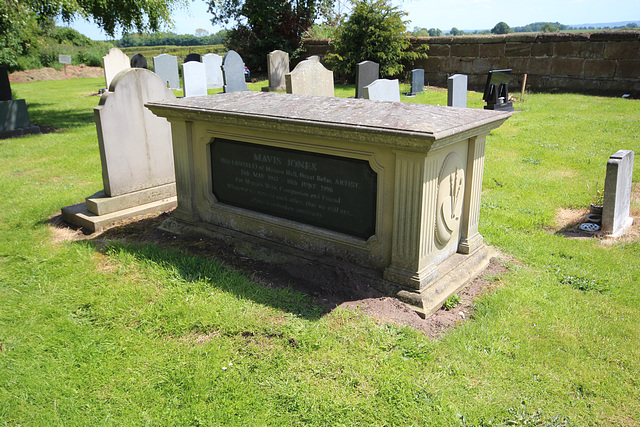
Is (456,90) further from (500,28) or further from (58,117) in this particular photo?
(500,28)

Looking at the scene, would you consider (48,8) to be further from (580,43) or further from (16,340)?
(580,43)

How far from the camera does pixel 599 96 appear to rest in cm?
1490

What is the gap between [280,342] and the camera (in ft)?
11.8

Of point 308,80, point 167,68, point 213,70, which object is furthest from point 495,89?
point 167,68

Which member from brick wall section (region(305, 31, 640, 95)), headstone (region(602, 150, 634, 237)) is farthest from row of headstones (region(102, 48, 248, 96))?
headstone (region(602, 150, 634, 237))

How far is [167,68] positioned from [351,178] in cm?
1557

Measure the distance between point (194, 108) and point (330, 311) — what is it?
2549 mm

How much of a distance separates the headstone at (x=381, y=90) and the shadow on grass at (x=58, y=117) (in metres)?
8.37

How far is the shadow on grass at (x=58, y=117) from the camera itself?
13289 mm

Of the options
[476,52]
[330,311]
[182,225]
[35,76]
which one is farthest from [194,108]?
[35,76]

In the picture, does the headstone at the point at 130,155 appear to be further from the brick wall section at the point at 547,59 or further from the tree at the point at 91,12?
the brick wall section at the point at 547,59

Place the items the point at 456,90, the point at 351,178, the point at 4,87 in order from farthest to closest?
the point at 4,87
the point at 456,90
the point at 351,178

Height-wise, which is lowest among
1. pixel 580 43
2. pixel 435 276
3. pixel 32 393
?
pixel 32 393

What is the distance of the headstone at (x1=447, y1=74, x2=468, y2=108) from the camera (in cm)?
994
